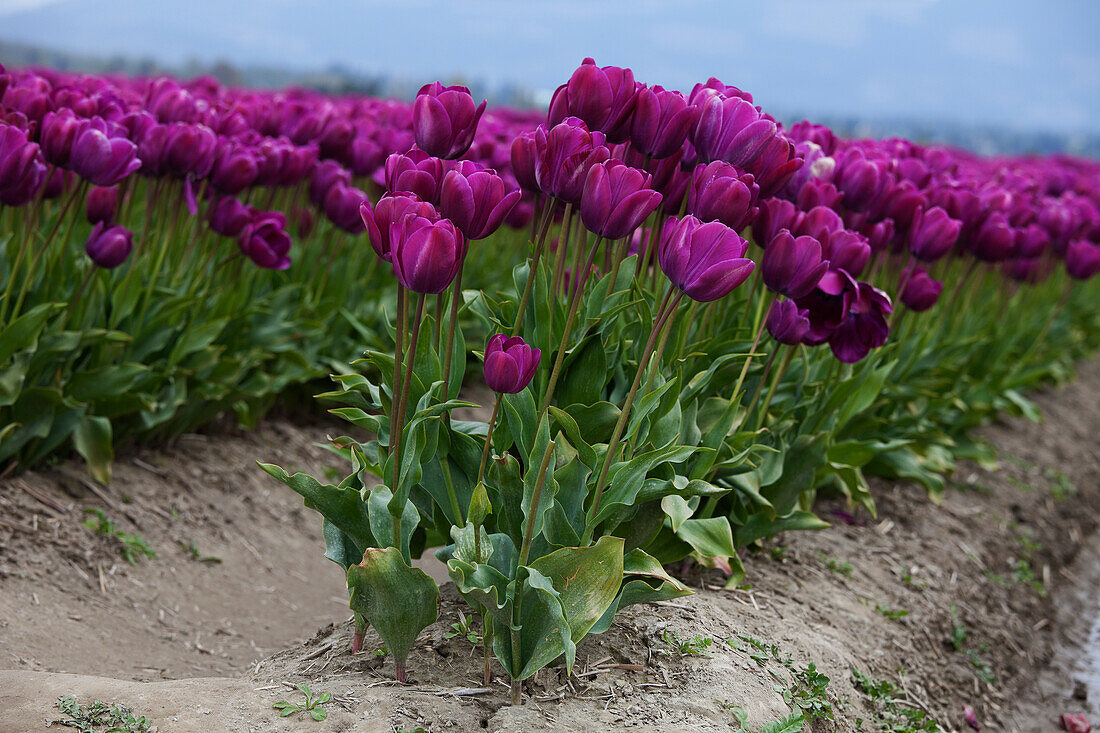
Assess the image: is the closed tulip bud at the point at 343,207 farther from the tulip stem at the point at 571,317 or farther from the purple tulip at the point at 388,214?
the purple tulip at the point at 388,214

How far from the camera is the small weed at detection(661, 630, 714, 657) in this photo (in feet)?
7.05

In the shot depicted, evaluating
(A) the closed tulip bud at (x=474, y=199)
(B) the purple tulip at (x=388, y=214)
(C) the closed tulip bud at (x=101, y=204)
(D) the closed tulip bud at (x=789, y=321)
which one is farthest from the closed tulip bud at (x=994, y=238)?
(C) the closed tulip bud at (x=101, y=204)

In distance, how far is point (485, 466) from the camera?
7.01 feet

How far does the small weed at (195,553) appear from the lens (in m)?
3.21

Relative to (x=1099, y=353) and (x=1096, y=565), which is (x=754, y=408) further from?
(x=1099, y=353)

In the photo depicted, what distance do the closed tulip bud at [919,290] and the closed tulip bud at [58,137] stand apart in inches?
100.0

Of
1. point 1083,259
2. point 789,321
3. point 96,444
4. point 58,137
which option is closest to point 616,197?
point 789,321

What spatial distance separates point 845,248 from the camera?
239 centimetres

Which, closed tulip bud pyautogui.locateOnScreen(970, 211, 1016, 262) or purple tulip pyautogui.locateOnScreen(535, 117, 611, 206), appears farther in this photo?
closed tulip bud pyautogui.locateOnScreen(970, 211, 1016, 262)

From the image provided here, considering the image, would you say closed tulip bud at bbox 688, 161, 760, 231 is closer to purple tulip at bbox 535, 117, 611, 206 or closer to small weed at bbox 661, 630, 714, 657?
purple tulip at bbox 535, 117, 611, 206

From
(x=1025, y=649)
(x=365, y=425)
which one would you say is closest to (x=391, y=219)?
(x=365, y=425)

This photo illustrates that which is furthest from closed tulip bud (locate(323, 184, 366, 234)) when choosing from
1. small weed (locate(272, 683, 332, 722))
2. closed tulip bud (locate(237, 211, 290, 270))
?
small weed (locate(272, 683, 332, 722))

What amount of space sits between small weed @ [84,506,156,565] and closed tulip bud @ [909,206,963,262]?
2595 millimetres

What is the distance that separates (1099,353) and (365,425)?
800cm
